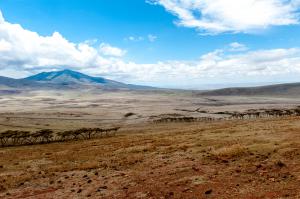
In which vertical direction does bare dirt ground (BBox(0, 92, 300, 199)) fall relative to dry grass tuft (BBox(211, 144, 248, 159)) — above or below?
below

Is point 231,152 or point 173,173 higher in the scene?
point 231,152

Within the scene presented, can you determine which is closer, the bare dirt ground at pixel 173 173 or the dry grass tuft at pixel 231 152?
the bare dirt ground at pixel 173 173

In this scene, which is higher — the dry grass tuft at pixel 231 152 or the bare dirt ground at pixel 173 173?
the dry grass tuft at pixel 231 152

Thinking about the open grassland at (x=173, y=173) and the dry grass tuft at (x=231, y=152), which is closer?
the open grassland at (x=173, y=173)

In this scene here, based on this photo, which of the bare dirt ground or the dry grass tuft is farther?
the dry grass tuft

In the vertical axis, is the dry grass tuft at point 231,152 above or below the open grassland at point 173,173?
above

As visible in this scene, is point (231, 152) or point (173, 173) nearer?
point (173, 173)

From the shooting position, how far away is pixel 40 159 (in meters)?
43.7

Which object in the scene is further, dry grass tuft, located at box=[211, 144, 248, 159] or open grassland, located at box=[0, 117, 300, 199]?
dry grass tuft, located at box=[211, 144, 248, 159]

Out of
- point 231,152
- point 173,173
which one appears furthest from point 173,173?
point 231,152

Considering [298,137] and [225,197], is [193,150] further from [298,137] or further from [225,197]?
[225,197]

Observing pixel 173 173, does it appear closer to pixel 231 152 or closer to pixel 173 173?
pixel 173 173

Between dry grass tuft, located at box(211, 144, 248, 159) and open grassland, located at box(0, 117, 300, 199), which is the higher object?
dry grass tuft, located at box(211, 144, 248, 159)

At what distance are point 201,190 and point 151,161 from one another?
1135 centimetres
